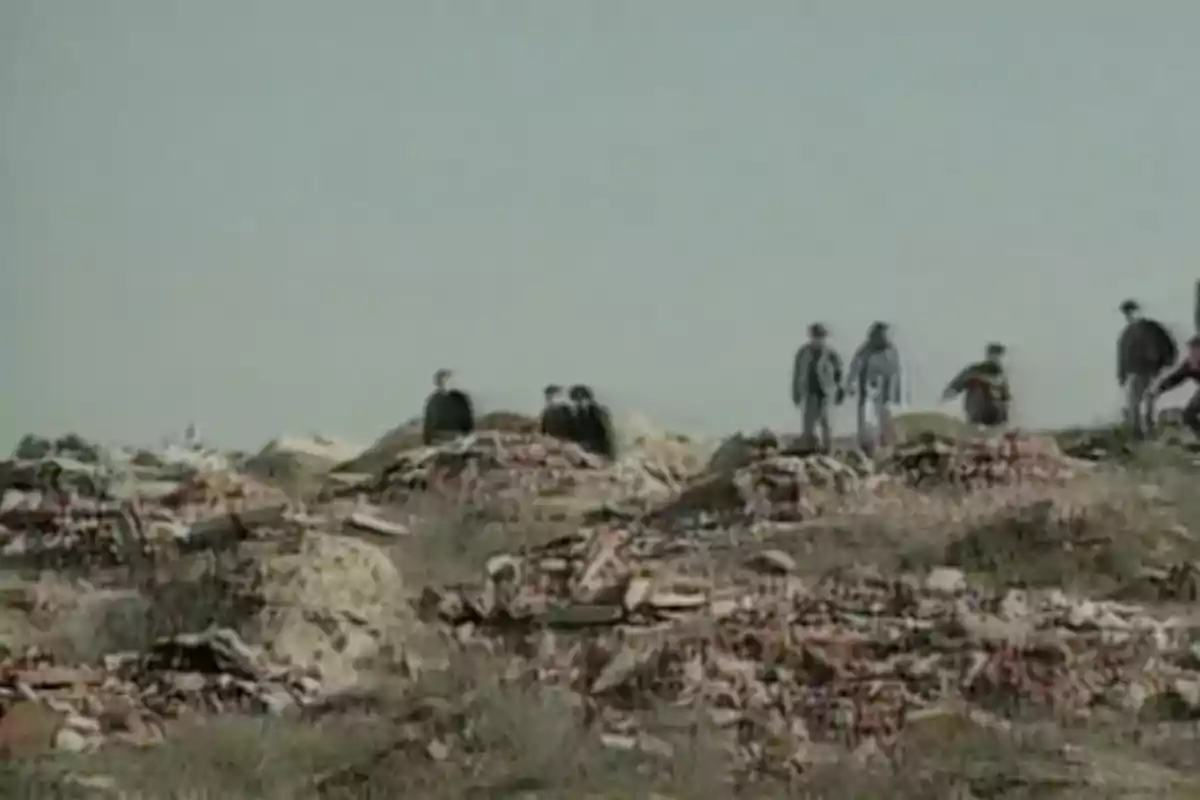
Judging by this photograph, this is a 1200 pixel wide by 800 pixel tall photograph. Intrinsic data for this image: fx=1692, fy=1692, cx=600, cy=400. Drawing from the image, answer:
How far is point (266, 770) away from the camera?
8.84 feet

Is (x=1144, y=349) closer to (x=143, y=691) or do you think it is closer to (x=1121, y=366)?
(x=1121, y=366)

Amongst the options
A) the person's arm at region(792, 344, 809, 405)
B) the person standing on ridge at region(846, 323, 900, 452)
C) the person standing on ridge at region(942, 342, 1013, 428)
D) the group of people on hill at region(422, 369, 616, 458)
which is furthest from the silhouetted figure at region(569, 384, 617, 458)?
the person standing on ridge at region(942, 342, 1013, 428)

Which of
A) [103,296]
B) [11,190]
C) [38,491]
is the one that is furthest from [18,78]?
[38,491]

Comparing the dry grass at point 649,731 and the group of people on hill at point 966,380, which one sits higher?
the group of people on hill at point 966,380

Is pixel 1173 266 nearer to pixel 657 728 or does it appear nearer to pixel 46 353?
pixel 657 728

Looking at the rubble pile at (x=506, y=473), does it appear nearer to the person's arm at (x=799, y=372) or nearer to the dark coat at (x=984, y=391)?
the person's arm at (x=799, y=372)

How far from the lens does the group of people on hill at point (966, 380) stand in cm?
282

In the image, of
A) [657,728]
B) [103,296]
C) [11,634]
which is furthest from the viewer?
A: [103,296]

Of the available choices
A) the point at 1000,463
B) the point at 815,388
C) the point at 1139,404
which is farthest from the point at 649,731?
the point at 1139,404

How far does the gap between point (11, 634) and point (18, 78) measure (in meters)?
1.02

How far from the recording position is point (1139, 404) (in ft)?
9.41

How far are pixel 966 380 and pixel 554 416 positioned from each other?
0.70 meters

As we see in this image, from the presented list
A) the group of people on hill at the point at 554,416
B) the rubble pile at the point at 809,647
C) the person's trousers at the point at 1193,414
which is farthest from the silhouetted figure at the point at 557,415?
the person's trousers at the point at 1193,414

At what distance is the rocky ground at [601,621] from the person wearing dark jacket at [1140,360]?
0.23 feet
